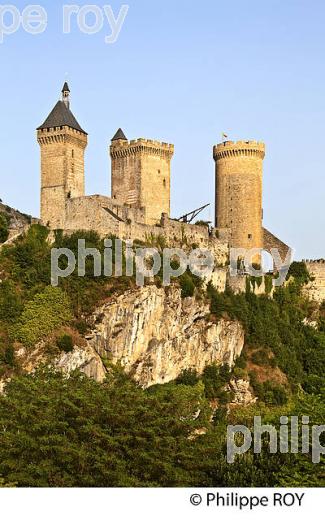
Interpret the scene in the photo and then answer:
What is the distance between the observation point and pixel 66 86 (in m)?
66.9

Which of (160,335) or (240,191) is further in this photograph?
(240,191)

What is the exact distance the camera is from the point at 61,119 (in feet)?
211

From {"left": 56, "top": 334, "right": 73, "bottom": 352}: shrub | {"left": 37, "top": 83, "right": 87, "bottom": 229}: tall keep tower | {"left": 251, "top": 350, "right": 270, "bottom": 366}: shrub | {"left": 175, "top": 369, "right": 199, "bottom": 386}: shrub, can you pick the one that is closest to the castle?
{"left": 37, "top": 83, "right": 87, "bottom": 229}: tall keep tower

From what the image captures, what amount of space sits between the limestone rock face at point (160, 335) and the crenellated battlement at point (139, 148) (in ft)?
31.2

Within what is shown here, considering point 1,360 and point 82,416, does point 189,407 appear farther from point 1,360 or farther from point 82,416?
point 1,360

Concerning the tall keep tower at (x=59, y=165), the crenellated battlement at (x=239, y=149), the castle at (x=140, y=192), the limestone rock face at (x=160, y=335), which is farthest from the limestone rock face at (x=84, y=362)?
the crenellated battlement at (x=239, y=149)

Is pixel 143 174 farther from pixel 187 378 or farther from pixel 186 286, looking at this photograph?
pixel 187 378

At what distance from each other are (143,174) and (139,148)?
1621 mm

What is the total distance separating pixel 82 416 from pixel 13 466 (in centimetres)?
288

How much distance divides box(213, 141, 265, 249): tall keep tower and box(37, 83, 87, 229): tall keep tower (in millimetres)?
13615

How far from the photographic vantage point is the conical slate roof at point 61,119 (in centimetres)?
6388

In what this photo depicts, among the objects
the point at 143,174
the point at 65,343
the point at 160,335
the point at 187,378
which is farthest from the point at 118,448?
the point at 143,174

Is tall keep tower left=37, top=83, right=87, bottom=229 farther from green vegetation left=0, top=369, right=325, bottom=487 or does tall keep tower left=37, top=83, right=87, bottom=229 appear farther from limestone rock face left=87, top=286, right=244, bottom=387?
green vegetation left=0, top=369, right=325, bottom=487

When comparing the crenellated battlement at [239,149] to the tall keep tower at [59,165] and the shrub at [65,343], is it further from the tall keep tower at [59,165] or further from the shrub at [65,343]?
the shrub at [65,343]
